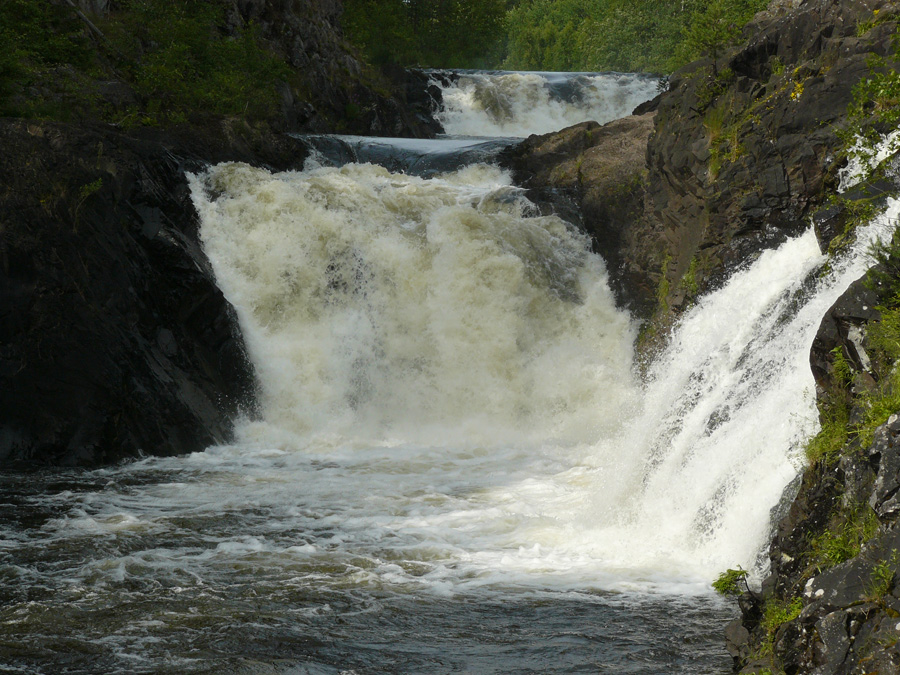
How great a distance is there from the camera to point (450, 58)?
52969mm

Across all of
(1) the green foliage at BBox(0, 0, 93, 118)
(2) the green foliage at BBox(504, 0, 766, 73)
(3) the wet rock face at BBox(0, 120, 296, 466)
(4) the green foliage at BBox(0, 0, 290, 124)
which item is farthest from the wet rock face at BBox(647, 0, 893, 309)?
(1) the green foliage at BBox(0, 0, 93, 118)

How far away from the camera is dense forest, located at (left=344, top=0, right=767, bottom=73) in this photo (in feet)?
59.9

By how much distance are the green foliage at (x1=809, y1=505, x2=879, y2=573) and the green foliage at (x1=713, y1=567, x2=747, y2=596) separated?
4.01ft

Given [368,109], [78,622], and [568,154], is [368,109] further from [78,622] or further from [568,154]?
[78,622]

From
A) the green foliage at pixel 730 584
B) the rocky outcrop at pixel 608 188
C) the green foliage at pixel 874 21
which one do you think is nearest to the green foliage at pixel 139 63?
the rocky outcrop at pixel 608 188

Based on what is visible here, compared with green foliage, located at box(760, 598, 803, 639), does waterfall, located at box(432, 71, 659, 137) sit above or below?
above

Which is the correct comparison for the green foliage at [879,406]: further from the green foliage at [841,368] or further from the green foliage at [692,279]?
the green foliage at [692,279]

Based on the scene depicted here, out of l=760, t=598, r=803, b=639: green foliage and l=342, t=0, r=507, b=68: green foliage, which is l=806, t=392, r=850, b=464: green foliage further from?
l=342, t=0, r=507, b=68: green foliage

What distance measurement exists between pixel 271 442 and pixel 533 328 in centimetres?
518

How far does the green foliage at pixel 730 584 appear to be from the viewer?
7.02m

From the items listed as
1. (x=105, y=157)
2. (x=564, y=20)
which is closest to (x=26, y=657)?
(x=105, y=157)

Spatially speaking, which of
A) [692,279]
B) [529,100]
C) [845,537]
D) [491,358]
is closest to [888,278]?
[845,537]

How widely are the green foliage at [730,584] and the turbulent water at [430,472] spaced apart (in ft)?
0.53

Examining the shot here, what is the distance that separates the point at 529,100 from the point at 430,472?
21633mm
